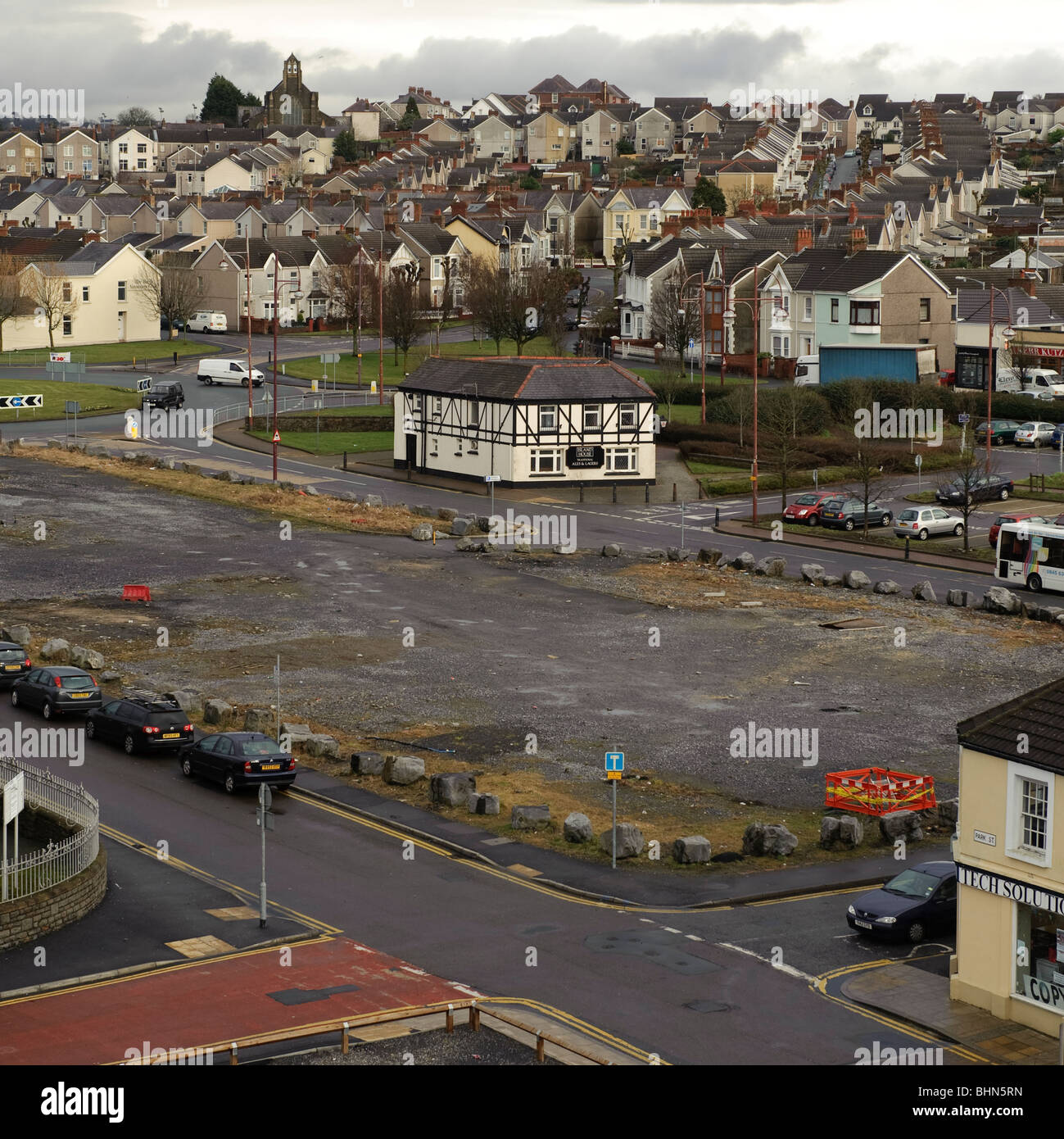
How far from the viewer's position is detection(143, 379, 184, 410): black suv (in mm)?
98438

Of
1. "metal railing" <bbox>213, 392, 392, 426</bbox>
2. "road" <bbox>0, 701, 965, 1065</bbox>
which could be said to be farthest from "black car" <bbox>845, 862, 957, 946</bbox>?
"metal railing" <bbox>213, 392, 392, 426</bbox>

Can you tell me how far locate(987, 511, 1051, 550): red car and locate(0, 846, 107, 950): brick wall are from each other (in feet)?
130

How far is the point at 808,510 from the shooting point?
238 feet

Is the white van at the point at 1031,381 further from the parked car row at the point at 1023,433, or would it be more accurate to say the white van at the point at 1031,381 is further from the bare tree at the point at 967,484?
the bare tree at the point at 967,484

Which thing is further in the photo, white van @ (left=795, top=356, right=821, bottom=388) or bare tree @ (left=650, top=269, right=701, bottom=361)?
bare tree @ (left=650, top=269, right=701, bottom=361)

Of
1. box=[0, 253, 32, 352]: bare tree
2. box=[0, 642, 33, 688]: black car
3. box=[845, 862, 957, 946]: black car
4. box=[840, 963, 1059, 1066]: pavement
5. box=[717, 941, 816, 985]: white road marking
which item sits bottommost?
box=[840, 963, 1059, 1066]: pavement

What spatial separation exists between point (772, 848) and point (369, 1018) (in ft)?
36.2

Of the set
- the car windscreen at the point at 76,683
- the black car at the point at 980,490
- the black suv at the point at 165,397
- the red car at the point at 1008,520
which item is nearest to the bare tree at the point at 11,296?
the black suv at the point at 165,397

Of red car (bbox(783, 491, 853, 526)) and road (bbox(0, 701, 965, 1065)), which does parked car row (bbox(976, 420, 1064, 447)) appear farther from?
road (bbox(0, 701, 965, 1065))

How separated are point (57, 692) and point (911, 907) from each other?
22308 millimetres

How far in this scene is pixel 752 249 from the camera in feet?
384

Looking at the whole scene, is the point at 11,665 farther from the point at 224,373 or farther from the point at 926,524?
the point at 224,373

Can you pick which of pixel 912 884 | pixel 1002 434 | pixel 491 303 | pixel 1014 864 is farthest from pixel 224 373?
pixel 1014 864
